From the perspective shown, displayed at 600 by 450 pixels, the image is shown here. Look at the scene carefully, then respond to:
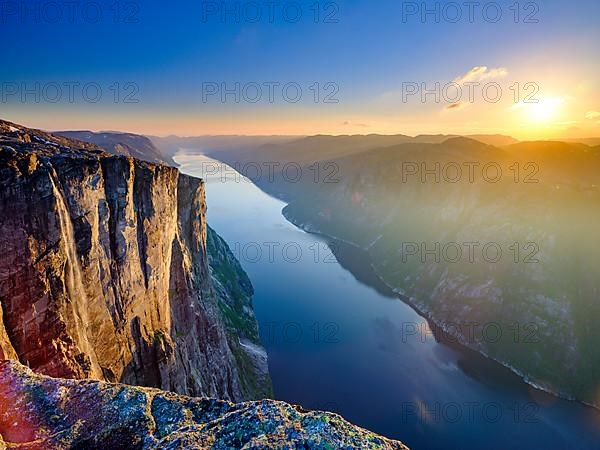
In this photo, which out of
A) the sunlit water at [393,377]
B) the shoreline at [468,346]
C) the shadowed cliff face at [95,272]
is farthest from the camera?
the shoreline at [468,346]

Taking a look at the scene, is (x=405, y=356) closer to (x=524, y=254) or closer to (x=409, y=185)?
(x=524, y=254)

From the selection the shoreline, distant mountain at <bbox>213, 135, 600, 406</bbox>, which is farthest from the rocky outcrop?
distant mountain at <bbox>213, 135, 600, 406</bbox>

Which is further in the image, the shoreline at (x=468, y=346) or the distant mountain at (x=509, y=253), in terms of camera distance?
the distant mountain at (x=509, y=253)

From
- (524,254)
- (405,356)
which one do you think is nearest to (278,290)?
(405,356)

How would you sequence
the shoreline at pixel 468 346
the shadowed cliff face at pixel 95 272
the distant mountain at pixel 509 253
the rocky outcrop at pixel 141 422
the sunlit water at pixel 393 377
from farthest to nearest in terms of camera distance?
the distant mountain at pixel 509 253 < the shoreline at pixel 468 346 < the sunlit water at pixel 393 377 < the shadowed cliff face at pixel 95 272 < the rocky outcrop at pixel 141 422

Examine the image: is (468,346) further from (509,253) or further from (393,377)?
(509,253)

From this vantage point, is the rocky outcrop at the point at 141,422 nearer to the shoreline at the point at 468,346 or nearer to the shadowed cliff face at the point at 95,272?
the shadowed cliff face at the point at 95,272

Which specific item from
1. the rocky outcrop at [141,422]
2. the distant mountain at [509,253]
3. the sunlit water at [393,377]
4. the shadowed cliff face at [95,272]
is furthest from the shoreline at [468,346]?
the rocky outcrop at [141,422]
